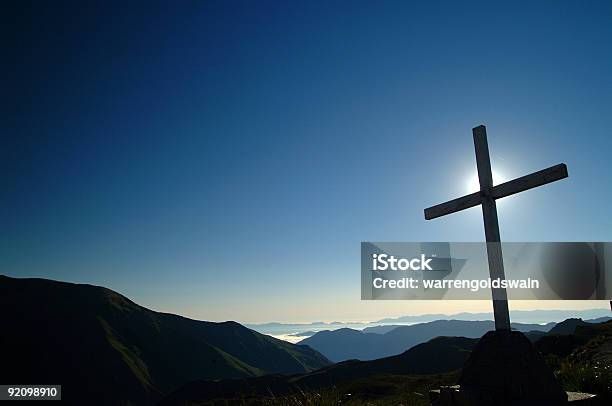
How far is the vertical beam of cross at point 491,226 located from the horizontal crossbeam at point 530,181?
0.21 m

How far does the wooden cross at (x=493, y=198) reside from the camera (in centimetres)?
862

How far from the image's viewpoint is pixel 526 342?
821cm

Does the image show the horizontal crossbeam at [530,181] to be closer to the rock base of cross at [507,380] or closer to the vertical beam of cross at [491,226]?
the vertical beam of cross at [491,226]

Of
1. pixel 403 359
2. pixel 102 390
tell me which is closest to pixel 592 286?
pixel 403 359

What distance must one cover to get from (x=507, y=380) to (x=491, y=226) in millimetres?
3381

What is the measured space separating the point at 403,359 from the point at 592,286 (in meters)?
94.7

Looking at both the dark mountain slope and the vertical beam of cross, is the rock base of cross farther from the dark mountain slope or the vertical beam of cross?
the dark mountain slope

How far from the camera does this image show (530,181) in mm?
8859

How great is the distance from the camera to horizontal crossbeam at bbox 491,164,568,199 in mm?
8297

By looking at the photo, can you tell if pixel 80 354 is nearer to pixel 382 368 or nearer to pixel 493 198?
pixel 382 368

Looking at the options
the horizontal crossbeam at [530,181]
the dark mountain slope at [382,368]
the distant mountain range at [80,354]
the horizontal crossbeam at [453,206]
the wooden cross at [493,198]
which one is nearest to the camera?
the horizontal crossbeam at [530,181]

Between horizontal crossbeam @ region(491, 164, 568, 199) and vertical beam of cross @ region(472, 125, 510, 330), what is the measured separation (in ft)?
0.69

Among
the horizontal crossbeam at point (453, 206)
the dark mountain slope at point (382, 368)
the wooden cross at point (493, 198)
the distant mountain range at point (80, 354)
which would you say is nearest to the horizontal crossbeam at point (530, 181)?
the wooden cross at point (493, 198)

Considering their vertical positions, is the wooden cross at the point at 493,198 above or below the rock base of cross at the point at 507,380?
above
